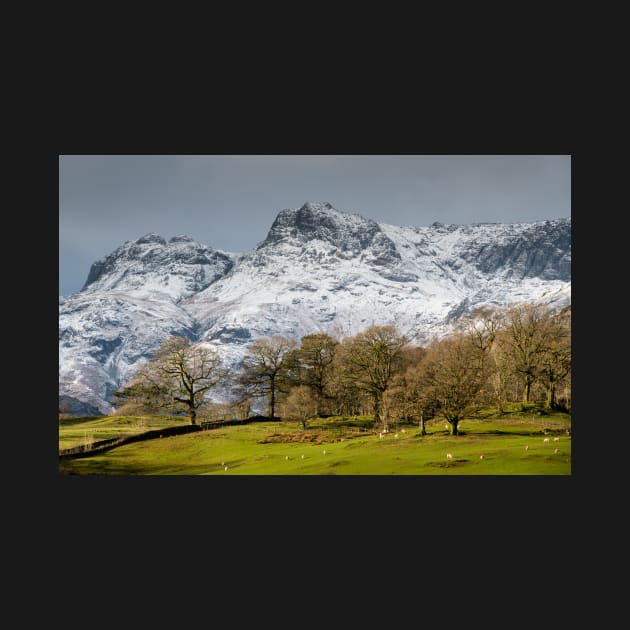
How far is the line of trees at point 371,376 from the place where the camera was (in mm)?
23609

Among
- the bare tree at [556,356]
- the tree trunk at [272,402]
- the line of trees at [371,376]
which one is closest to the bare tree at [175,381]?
the line of trees at [371,376]

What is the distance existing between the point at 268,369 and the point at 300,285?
14718 mm

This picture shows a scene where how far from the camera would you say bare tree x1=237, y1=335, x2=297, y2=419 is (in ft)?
84.4

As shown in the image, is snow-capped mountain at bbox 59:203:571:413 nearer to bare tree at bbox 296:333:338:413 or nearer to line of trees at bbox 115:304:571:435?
line of trees at bbox 115:304:571:435

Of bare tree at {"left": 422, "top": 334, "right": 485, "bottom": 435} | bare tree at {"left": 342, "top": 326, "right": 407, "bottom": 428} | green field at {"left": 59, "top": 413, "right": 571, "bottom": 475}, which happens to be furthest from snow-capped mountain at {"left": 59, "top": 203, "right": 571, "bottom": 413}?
bare tree at {"left": 422, "top": 334, "right": 485, "bottom": 435}

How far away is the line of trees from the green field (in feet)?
2.77

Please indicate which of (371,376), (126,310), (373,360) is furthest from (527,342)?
(126,310)

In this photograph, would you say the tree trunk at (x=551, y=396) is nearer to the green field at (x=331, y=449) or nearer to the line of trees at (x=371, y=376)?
the line of trees at (x=371, y=376)

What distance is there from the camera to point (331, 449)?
22156 millimetres

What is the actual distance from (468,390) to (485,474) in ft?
13.4

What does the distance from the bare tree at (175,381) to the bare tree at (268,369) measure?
3.96 feet

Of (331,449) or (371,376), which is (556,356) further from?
(331,449)

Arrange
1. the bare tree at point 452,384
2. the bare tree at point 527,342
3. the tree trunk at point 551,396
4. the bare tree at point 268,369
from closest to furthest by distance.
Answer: the bare tree at point 452,384, the tree trunk at point 551,396, the bare tree at point 268,369, the bare tree at point 527,342

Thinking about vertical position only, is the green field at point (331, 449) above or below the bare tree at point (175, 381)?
below
